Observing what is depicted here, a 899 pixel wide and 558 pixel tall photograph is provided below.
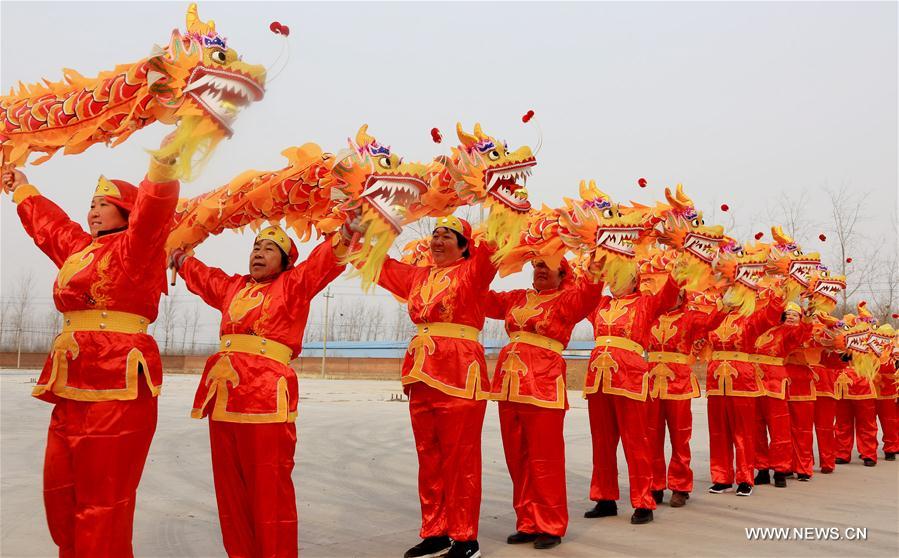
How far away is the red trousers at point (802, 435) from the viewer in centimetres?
827

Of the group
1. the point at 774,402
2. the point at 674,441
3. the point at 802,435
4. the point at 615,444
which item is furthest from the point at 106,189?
the point at 802,435

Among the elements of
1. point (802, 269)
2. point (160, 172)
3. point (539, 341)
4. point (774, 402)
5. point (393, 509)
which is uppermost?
point (802, 269)

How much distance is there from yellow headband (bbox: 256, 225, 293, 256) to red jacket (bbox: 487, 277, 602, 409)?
1784mm

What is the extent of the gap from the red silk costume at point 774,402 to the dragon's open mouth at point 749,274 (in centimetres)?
190

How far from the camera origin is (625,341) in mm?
5941

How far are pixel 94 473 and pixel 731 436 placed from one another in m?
6.14

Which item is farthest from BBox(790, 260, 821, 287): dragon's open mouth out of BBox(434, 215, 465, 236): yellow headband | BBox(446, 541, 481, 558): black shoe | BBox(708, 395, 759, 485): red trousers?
BBox(446, 541, 481, 558): black shoe

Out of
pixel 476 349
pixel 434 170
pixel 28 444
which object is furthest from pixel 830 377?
pixel 28 444

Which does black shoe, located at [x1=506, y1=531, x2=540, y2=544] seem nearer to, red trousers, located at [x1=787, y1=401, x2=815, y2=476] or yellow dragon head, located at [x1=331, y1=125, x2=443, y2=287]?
yellow dragon head, located at [x1=331, y1=125, x2=443, y2=287]

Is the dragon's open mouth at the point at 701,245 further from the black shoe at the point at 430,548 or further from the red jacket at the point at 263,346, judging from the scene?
the red jacket at the point at 263,346

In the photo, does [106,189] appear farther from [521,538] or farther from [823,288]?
[823,288]

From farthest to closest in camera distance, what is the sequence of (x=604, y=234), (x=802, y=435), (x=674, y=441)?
1. (x=802, y=435)
2. (x=674, y=441)
3. (x=604, y=234)

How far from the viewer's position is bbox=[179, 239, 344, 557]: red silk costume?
139 inches

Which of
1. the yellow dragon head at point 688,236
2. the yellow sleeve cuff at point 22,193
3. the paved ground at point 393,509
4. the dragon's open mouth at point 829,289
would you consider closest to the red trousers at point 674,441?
the paved ground at point 393,509
